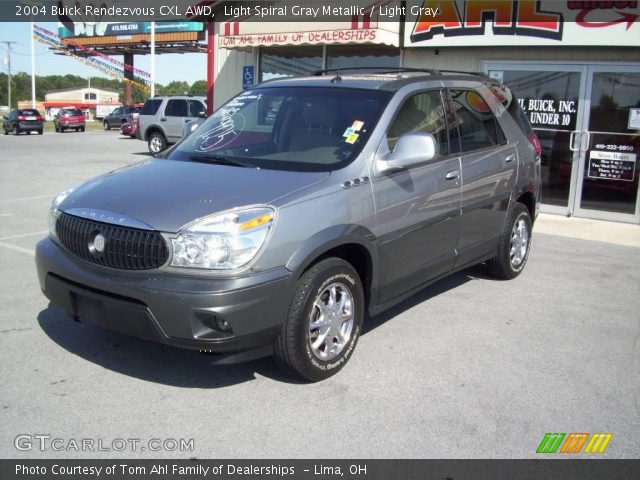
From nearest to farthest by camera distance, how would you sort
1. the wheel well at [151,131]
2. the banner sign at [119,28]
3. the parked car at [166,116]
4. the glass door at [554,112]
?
the glass door at [554,112] → the parked car at [166,116] → the wheel well at [151,131] → the banner sign at [119,28]

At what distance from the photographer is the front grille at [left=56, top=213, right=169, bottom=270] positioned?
11.7ft

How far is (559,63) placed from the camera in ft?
32.9

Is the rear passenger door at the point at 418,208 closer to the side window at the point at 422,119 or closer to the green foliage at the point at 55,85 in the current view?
the side window at the point at 422,119

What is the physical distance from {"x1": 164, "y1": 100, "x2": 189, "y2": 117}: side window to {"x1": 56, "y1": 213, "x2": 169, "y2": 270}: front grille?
55.9 ft

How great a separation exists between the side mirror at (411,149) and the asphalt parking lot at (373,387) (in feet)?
4.34

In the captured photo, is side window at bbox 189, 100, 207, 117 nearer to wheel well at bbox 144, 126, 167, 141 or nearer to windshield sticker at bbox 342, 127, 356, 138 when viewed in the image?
wheel well at bbox 144, 126, 167, 141

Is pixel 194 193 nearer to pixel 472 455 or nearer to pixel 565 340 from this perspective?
pixel 472 455

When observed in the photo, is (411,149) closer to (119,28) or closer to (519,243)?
(519,243)

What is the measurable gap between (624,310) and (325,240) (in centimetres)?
330

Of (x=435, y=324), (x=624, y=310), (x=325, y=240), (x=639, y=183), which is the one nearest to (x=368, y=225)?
(x=325, y=240)

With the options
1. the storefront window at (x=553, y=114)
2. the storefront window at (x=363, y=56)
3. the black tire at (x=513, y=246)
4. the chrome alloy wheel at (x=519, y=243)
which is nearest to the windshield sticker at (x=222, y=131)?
the black tire at (x=513, y=246)

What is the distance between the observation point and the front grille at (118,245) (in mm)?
3553

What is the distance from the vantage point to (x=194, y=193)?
3.83 m
